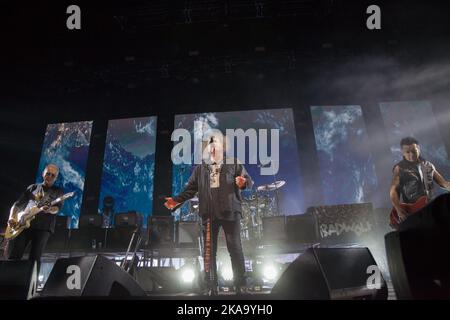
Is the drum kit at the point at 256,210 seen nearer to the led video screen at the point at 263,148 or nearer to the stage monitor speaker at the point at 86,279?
the led video screen at the point at 263,148

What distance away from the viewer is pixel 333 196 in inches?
304

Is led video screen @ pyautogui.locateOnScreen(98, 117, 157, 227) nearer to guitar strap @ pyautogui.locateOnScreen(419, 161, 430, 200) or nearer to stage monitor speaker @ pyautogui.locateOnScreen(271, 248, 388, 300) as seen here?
guitar strap @ pyautogui.locateOnScreen(419, 161, 430, 200)

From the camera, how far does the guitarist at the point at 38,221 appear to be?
12.2ft

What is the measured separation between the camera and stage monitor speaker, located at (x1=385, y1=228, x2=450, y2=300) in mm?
1287

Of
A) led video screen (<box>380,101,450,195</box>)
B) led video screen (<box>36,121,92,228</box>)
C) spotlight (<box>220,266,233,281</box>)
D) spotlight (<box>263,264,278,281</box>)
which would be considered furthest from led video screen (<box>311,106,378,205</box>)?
led video screen (<box>36,121,92,228</box>)

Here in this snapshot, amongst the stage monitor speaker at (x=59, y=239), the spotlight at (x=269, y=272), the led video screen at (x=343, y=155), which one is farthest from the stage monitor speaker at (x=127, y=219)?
the led video screen at (x=343, y=155)

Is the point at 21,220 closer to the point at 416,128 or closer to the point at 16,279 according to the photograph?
the point at 16,279

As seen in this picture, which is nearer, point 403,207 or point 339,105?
point 403,207

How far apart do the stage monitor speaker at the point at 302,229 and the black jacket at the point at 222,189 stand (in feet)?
11.0

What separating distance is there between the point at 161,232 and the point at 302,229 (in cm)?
312

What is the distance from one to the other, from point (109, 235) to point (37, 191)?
2589mm

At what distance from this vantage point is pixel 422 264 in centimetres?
137
